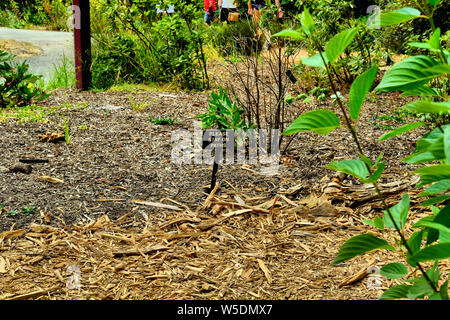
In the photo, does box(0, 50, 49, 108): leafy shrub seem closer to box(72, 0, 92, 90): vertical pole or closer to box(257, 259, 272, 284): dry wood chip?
box(72, 0, 92, 90): vertical pole

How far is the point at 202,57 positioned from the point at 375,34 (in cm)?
199

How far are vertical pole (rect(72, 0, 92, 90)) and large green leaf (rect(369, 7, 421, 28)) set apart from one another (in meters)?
4.70

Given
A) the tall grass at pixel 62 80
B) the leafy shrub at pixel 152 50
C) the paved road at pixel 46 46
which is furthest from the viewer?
the paved road at pixel 46 46

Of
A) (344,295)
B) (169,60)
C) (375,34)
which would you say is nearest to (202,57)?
(169,60)

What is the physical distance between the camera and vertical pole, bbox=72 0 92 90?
521 cm

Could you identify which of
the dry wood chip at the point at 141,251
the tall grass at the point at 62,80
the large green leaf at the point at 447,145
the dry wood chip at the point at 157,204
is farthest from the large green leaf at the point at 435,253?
the tall grass at the point at 62,80

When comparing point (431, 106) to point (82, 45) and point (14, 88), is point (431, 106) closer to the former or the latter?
point (14, 88)

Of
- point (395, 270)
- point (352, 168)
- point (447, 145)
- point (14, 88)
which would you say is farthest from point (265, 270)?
point (14, 88)

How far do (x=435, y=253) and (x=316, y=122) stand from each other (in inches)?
13.7


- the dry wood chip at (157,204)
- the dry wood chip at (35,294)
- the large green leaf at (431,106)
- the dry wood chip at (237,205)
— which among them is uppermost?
the large green leaf at (431,106)

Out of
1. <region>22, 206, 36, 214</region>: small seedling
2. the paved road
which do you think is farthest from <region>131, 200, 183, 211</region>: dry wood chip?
the paved road

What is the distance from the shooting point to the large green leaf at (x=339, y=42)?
35.2 inches

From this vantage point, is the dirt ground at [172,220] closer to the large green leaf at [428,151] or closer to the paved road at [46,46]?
the large green leaf at [428,151]

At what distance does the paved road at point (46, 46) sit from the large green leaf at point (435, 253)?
617 centimetres
